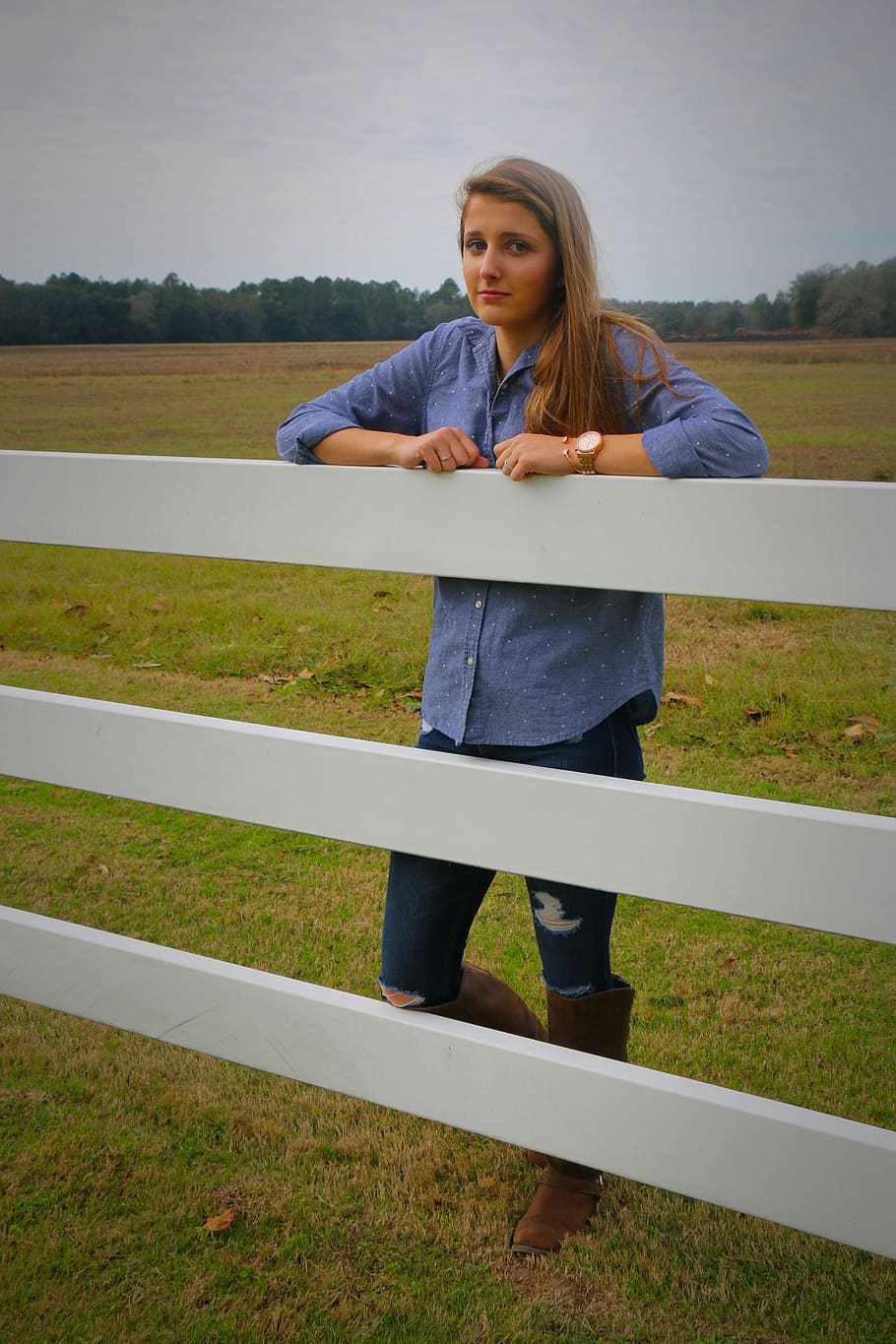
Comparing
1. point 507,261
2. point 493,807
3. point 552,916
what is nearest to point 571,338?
point 507,261

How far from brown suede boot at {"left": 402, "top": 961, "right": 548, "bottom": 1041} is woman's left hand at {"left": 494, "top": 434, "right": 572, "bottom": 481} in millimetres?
1074

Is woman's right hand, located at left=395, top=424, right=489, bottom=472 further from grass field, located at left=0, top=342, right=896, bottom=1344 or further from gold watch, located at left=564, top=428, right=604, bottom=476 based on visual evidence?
grass field, located at left=0, top=342, right=896, bottom=1344

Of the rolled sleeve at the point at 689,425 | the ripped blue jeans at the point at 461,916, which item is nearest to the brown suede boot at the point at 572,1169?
the ripped blue jeans at the point at 461,916

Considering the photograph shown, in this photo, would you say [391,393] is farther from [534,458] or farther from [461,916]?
[461,916]

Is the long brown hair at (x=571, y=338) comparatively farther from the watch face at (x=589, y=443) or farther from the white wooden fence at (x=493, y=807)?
→ the white wooden fence at (x=493, y=807)

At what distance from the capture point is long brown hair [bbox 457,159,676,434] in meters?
1.76

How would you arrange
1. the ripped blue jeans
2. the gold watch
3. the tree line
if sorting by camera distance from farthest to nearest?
1. the tree line
2. the ripped blue jeans
3. the gold watch

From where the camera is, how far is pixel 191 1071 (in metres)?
2.62

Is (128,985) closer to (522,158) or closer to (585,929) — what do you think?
(585,929)

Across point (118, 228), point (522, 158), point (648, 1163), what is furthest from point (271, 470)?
point (118, 228)

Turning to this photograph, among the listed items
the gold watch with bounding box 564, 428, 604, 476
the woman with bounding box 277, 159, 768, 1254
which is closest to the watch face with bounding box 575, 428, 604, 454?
the gold watch with bounding box 564, 428, 604, 476

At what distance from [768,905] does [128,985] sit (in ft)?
3.73

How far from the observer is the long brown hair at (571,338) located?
1762mm

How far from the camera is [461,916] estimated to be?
199 cm
